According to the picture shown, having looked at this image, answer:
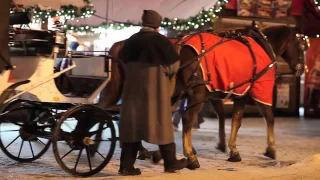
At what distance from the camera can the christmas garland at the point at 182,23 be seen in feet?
40.3

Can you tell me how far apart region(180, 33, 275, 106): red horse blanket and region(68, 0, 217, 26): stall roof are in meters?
4.22

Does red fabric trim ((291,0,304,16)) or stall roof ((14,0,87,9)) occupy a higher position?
red fabric trim ((291,0,304,16))

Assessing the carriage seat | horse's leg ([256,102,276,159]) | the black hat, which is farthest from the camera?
horse's leg ([256,102,276,159])

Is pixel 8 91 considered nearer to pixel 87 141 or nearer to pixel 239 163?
pixel 87 141

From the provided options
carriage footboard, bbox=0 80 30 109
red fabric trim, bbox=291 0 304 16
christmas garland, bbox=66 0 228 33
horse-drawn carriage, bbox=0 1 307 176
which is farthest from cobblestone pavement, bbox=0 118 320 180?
red fabric trim, bbox=291 0 304 16

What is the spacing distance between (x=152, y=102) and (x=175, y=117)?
225 inches

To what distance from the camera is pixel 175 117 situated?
1142 centimetres

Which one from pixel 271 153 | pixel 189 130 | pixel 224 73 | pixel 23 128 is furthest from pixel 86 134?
pixel 271 153

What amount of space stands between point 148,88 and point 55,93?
125cm

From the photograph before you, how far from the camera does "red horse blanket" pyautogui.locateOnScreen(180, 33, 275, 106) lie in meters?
7.14

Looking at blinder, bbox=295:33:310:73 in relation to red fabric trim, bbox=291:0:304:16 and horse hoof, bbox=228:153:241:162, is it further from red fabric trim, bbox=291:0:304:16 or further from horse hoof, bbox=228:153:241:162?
red fabric trim, bbox=291:0:304:16

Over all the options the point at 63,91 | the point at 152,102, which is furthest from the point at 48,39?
→ the point at 152,102

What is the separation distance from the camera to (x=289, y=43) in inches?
332

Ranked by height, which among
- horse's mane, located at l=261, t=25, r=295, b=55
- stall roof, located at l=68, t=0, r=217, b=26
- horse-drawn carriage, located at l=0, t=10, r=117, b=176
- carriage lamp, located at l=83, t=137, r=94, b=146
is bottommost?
carriage lamp, located at l=83, t=137, r=94, b=146
